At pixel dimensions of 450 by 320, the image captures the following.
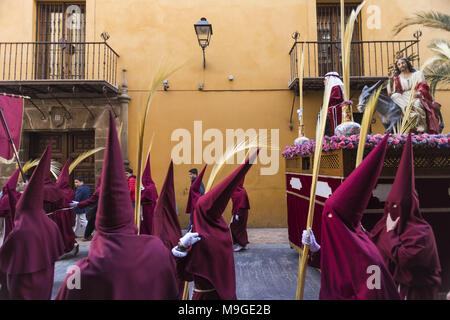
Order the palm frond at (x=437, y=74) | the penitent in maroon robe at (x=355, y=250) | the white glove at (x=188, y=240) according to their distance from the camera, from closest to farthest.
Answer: the penitent in maroon robe at (x=355, y=250)
the white glove at (x=188, y=240)
the palm frond at (x=437, y=74)

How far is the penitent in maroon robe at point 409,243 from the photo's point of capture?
7.47ft

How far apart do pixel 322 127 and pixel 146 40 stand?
27.5ft

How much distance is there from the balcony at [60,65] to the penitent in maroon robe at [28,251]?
5.97 m

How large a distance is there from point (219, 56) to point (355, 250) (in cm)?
808

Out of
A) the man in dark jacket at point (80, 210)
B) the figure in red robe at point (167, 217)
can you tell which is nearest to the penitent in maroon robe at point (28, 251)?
the figure in red robe at point (167, 217)

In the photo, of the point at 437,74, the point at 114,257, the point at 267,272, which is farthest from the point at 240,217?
the point at 437,74

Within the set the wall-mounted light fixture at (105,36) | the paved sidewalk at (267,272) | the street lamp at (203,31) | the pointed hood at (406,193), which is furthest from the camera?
the wall-mounted light fixture at (105,36)

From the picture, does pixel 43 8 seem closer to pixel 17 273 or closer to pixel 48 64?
pixel 48 64

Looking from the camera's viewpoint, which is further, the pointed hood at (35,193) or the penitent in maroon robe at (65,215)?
the penitent in maroon robe at (65,215)

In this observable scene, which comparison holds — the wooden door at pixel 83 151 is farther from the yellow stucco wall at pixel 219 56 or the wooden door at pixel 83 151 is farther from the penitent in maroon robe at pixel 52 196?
the penitent in maroon robe at pixel 52 196

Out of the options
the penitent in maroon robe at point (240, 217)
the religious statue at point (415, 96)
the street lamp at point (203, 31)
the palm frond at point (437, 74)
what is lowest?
the penitent in maroon robe at point (240, 217)

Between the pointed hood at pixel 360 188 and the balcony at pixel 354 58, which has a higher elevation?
the balcony at pixel 354 58

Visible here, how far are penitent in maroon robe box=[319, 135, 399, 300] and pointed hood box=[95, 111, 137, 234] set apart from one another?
55.0 inches
